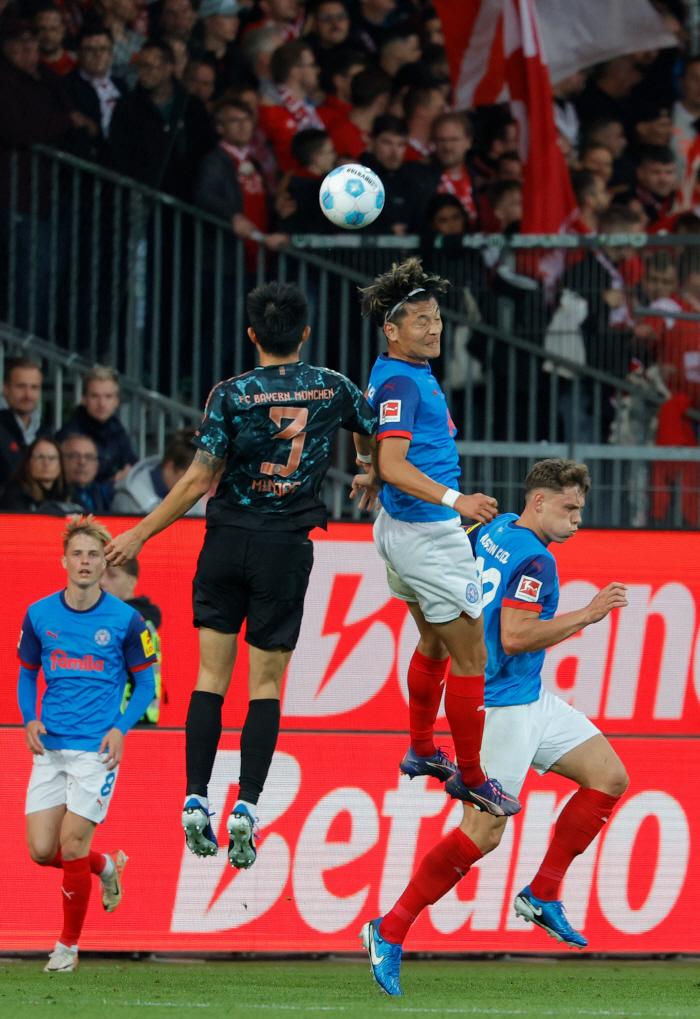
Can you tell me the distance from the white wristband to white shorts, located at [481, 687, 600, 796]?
1.23 m

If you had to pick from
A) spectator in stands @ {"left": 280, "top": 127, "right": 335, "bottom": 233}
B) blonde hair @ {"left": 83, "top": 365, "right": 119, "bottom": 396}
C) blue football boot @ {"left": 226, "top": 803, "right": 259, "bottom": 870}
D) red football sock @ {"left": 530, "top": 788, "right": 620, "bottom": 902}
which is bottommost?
red football sock @ {"left": 530, "top": 788, "right": 620, "bottom": 902}

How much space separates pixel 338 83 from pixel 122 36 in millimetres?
1691

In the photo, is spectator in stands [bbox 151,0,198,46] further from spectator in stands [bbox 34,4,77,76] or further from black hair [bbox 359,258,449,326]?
black hair [bbox 359,258,449,326]

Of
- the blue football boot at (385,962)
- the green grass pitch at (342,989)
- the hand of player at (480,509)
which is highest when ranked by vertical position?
the hand of player at (480,509)

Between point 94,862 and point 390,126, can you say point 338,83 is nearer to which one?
point 390,126

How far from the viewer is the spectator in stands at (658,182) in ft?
35.9

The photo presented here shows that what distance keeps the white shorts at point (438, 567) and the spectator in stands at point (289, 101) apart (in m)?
5.21

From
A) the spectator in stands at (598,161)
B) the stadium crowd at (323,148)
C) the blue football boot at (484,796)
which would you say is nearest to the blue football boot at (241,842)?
the blue football boot at (484,796)

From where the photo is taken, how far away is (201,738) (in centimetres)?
545

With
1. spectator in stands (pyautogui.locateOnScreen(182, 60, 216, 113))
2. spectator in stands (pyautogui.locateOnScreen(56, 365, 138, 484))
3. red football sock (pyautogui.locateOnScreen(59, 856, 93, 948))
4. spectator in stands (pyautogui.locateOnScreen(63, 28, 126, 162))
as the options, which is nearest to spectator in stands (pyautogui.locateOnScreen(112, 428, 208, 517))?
spectator in stands (pyautogui.locateOnScreen(56, 365, 138, 484))

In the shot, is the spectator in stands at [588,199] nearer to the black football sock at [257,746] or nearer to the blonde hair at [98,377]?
the blonde hair at [98,377]

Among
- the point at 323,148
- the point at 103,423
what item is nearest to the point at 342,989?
the point at 103,423

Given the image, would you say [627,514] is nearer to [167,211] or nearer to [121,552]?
[167,211]

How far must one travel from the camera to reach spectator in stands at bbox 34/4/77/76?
31.4ft
